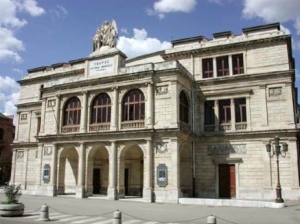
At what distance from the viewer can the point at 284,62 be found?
93.9 feet

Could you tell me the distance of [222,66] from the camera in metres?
31.2

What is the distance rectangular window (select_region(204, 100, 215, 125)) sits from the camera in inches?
1218

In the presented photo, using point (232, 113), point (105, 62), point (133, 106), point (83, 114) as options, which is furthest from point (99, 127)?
point (232, 113)

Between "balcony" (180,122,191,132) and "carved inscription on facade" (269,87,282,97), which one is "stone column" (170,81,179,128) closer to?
"balcony" (180,122,191,132)

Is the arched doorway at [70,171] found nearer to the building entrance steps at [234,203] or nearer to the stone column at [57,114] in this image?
the stone column at [57,114]

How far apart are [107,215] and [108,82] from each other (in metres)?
15.4

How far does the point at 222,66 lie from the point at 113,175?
46.3ft

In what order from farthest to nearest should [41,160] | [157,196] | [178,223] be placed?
[41,160], [157,196], [178,223]

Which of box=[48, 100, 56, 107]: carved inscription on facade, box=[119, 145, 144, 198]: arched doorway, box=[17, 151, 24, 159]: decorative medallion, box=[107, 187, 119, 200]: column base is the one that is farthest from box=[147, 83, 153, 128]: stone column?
box=[17, 151, 24, 159]: decorative medallion

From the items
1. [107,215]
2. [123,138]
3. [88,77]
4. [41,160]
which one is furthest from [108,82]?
[107,215]

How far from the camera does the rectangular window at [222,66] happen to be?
3105cm

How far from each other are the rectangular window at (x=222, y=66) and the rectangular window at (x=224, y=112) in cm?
269

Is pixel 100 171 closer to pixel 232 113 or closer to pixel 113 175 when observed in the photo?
pixel 113 175

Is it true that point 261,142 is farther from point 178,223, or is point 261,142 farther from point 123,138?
point 178,223
